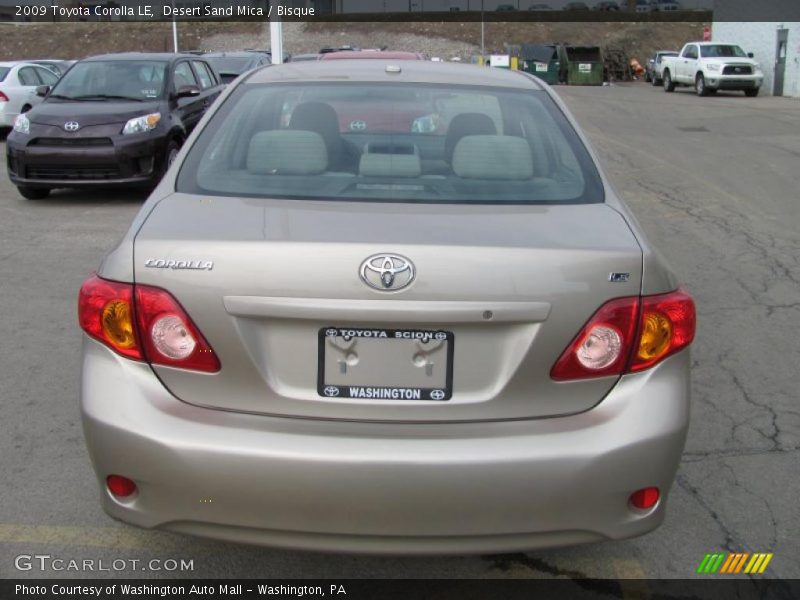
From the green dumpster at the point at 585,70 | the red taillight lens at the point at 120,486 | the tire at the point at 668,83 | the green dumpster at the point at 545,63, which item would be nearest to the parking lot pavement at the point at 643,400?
the red taillight lens at the point at 120,486

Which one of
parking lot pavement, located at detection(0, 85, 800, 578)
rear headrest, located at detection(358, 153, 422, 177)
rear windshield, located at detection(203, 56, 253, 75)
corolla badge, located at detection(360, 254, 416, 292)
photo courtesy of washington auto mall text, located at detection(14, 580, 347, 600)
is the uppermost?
rear windshield, located at detection(203, 56, 253, 75)

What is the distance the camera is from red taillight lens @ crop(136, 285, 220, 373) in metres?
2.65

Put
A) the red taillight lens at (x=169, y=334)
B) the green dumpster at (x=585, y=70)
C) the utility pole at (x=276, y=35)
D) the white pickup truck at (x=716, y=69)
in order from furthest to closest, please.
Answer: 1. the green dumpster at (x=585, y=70)
2. the white pickup truck at (x=716, y=69)
3. the utility pole at (x=276, y=35)
4. the red taillight lens at (x=169, y=334)

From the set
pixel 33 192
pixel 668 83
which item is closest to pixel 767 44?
pixel 668 83

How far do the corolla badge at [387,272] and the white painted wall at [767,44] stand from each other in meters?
31.6

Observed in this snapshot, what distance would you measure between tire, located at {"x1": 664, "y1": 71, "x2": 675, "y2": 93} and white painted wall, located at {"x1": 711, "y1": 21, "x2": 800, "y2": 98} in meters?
3.11

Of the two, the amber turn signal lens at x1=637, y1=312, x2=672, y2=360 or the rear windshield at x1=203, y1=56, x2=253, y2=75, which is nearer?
the amber turn signal lens at x1=637, y1=312, x2=672, y2=360

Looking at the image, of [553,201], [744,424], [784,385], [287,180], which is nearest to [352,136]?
[287,180]

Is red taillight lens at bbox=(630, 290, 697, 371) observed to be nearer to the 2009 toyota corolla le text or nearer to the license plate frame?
the 2009 toyota corolla le text

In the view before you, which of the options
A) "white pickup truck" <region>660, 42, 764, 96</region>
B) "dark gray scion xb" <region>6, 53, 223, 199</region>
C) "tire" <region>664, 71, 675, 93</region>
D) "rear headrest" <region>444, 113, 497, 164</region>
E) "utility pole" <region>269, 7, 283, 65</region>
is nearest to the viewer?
"rear headrest" <region>444, 113, 497, 164</region>

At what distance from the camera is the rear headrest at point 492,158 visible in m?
3.36

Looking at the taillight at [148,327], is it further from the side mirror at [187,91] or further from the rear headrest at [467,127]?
the side mirror at [187,91]

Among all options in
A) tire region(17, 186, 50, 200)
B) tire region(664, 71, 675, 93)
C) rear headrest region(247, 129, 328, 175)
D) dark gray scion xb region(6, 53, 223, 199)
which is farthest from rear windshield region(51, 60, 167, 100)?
tire region(664, 71, 675, 93)

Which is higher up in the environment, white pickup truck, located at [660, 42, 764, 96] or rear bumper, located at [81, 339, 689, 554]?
white pickup truck, located at [660, 42, 764, 96]
